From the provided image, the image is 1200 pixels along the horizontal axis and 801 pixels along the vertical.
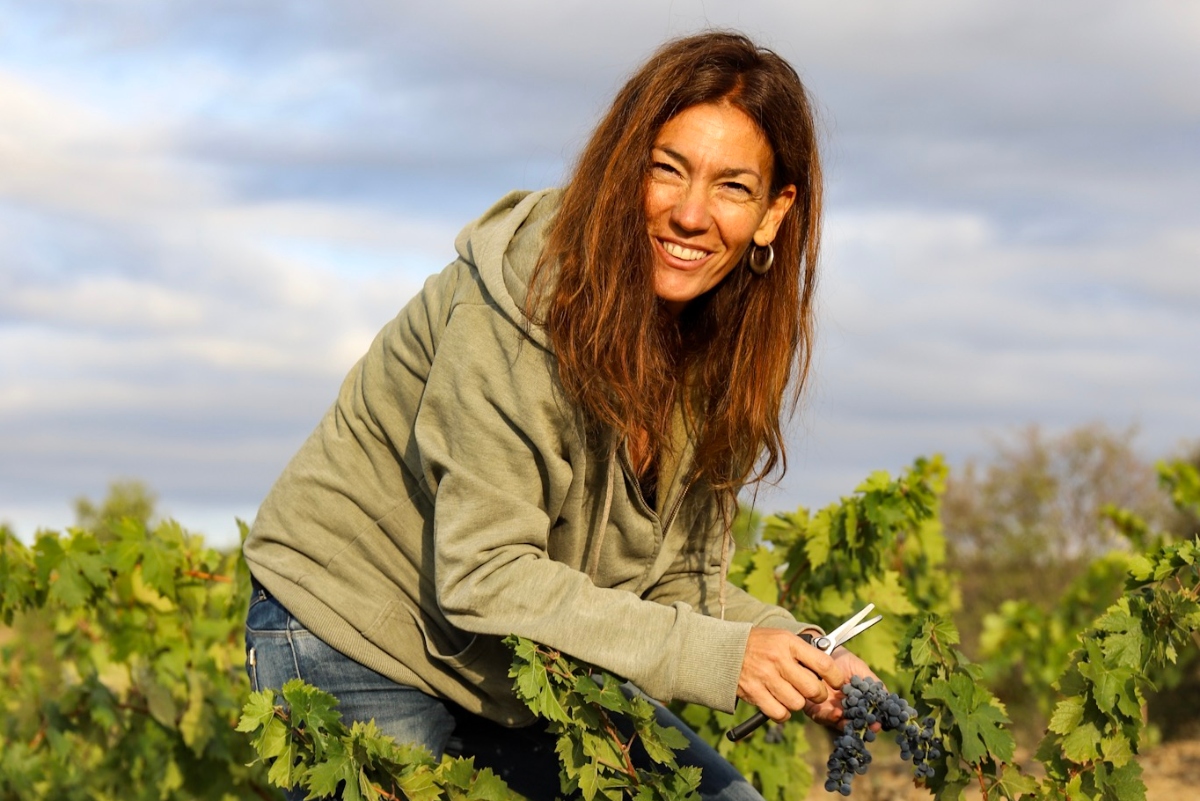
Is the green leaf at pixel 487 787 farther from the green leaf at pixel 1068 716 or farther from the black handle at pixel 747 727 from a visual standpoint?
the green leaf at pixel 1068 716

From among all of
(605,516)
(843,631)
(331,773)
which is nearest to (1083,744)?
(843,631)

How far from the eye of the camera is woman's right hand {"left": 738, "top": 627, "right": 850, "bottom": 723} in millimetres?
2316

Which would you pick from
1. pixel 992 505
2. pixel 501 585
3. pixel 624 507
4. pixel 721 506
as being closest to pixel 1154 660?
pixel 721 506

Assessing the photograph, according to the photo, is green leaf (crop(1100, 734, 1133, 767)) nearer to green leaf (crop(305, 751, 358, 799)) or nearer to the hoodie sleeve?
the hoodie sleeve

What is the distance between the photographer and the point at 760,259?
2805 mm

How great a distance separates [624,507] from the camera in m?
2.66

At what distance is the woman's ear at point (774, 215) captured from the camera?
273 centimetres

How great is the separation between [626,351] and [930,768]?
0.97 m

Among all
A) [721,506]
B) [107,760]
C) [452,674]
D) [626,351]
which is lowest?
[107,760]

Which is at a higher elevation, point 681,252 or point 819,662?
point 681,252

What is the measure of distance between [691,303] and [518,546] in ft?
2.47

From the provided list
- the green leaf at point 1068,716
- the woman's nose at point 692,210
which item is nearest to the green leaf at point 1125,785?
the green leaf at point 1068,716

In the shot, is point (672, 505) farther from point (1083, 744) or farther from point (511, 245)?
point (1083, 744)

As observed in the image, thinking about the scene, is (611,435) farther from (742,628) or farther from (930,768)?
(930,768)
